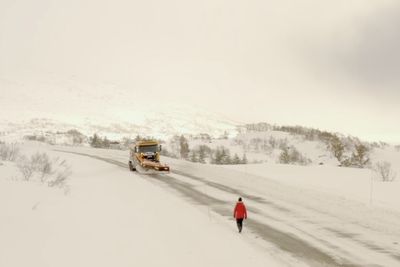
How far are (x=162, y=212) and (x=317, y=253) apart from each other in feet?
26.0

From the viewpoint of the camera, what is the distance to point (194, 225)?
1741 centimetres

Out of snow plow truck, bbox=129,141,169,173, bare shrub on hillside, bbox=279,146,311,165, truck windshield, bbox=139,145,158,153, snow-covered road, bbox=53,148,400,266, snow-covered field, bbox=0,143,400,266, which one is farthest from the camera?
bare shrub on hillside, bbox=279,146,311,165

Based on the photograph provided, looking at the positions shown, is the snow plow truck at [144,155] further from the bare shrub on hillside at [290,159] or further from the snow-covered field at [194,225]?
the bare shrub on hillside at [290,159]

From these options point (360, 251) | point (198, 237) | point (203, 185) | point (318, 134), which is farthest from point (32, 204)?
point (318, 134)

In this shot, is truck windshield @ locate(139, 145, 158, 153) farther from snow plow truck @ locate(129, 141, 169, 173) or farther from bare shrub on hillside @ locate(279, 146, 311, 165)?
bare shrub on hillside @ locate(279, 146, 311, 165)

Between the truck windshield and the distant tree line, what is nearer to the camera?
the truck windshield

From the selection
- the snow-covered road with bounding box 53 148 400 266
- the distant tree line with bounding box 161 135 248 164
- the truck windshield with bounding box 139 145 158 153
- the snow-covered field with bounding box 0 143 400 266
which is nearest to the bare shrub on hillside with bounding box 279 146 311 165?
the distant tree line with bounding box 161 135 248 164

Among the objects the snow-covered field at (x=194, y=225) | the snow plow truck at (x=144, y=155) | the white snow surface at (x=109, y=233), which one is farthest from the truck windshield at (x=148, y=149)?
the white snow surface at (x=109, y=233)

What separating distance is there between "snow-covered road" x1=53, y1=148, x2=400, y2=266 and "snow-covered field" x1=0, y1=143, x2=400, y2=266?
0.11 ft

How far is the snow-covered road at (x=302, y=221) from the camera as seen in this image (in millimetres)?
13281

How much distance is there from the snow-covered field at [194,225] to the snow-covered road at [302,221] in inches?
1.3

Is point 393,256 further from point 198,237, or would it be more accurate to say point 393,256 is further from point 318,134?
point 318,134

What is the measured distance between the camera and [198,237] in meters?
15.5

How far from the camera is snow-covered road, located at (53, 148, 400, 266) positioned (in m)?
13.3
